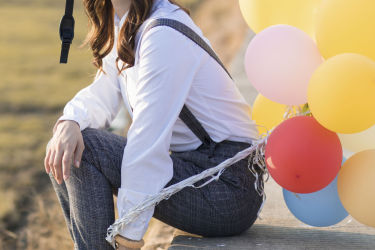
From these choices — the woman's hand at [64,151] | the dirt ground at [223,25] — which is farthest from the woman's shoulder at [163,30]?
the dirt ground at [223,25]

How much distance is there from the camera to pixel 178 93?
6.32 ft

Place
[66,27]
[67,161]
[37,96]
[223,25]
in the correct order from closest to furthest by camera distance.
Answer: [67,161]
[66,27]
[37,96]
[223,25]

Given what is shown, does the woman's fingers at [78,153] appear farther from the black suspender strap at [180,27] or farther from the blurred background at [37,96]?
the blurred background at [37,96]

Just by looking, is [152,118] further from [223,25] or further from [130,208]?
[223,25]

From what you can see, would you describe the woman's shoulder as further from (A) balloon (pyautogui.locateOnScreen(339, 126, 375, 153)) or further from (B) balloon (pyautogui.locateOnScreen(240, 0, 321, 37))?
(A) balloon (pyautogui.locateOnScreen(339, 126, 375, 153))

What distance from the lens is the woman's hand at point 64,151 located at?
1939 mm

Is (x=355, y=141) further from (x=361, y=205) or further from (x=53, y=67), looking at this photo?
→ (x=53, y=67)

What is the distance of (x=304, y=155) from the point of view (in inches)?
70.6

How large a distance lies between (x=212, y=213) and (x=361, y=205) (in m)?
0.48

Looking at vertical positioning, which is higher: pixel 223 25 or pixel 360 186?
pixel 360 186

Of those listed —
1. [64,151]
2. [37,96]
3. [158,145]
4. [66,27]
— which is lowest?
[37,96]

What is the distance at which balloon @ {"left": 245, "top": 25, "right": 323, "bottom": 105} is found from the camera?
1.90 metres

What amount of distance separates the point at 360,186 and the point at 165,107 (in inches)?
24.5

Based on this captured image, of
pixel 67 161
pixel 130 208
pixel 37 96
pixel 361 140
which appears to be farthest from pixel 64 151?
pixel 37 96
